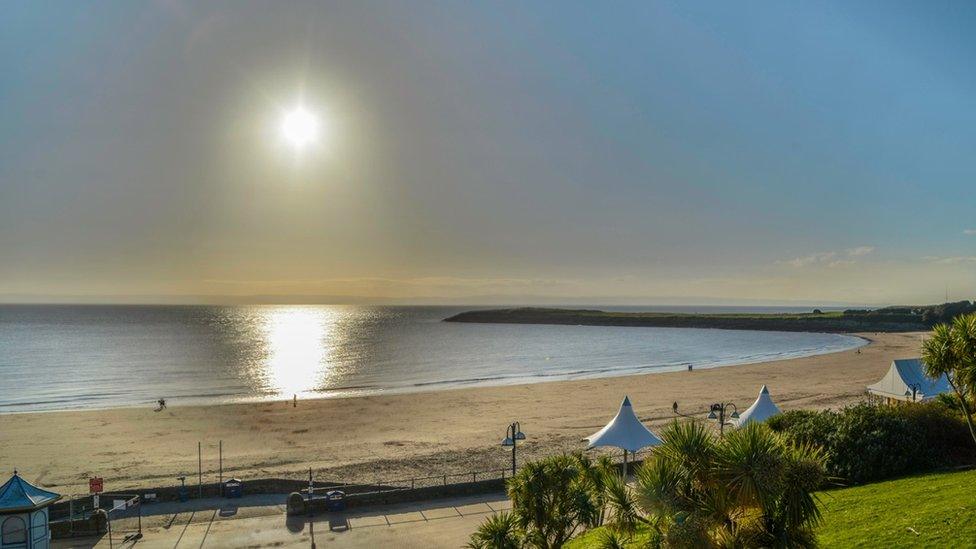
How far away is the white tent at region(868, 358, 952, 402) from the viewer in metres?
25.4

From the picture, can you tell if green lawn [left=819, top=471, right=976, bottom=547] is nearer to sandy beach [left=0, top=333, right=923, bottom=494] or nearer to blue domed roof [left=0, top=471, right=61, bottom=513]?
sandy beach [left=0, top=333, right=923, bottom=494]

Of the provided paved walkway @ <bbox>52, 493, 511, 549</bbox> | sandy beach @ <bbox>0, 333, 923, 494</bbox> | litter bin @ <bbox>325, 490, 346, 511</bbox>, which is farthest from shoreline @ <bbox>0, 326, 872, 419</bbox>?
litter bin @ <bbox>325, 490, 346, 511</bbox>

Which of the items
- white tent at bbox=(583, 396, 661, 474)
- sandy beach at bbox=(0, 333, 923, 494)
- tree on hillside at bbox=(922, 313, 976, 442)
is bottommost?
sandy beach at bbox=(0, 333, 923, 494)

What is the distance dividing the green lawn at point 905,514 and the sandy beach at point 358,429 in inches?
609

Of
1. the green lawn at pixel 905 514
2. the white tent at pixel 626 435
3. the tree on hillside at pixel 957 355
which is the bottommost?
the white tent at pixel 626 435

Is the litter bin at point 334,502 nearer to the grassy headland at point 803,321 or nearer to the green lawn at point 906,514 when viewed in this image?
the green lawn at point 906,514

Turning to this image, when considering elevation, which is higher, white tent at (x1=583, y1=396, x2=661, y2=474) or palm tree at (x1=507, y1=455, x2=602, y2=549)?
palm tree at (x1=507, y1=455, x2=602, y2=549)

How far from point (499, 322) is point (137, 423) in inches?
6207

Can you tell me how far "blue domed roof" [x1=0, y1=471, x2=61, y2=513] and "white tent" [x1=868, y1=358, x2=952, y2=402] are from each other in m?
29.6

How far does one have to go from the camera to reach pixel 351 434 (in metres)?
34.2

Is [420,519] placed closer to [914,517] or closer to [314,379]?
[914,517]

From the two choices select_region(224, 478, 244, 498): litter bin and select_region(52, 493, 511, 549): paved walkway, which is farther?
select_region(224, 478, 244, 498): litter bin

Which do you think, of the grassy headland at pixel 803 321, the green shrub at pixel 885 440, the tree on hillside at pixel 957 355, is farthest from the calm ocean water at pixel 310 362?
the tree on hillside at pixel 957 355

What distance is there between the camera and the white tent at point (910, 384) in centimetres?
2544
